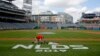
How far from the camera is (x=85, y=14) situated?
174500mm

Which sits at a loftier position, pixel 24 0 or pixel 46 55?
pixel 24 0

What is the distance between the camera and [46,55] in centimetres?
1483

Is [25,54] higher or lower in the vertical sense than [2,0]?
lower

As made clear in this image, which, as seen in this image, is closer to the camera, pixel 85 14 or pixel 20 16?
pixel 20 16

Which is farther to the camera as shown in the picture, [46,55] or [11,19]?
[11,19]

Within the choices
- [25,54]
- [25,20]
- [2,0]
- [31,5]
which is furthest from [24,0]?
[25,54]

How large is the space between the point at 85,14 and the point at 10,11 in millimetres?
77045

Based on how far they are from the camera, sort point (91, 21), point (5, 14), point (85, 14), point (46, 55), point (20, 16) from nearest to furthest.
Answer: point (46, 55)
point (5, 14)
point (20, 16)
point (91, 21)
point (85, 14)

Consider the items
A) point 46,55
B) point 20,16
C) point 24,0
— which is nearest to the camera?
point 46,55

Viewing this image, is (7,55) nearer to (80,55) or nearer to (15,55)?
(15,55)

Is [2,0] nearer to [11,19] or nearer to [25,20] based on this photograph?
[11,19]

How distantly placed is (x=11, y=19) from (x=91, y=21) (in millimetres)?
69393

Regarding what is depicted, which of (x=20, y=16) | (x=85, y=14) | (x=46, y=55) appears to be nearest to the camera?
(x=46, y=55)

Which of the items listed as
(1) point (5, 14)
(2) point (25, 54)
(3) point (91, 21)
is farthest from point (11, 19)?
(2) point (25, 54)
